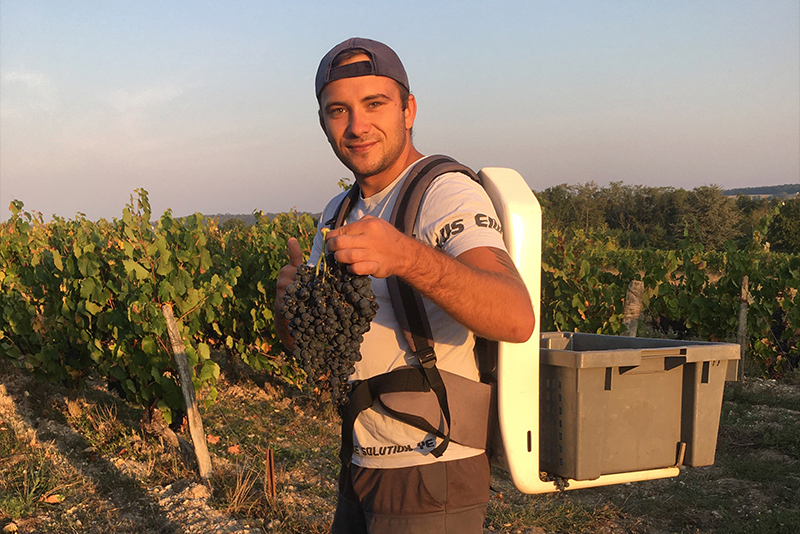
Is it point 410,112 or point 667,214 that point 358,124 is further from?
point 667,214

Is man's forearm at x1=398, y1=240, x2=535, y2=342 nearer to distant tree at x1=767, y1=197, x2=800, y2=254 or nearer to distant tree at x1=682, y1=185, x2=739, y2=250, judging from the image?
distant tree at x1=767, y1=197, x2=800, y2=254

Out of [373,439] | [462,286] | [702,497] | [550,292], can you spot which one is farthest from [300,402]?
[462,286]

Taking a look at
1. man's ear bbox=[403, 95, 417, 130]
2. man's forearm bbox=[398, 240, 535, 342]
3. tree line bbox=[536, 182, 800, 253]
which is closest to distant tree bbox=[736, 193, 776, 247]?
tree line bbox=[536, 182, 800, 253]

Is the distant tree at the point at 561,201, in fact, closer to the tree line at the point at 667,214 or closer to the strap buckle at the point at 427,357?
the tree line at the point at 667,214

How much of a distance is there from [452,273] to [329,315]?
13.0 inches

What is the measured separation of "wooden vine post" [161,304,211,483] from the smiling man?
3.19 m

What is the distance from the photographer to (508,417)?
1.69 meters

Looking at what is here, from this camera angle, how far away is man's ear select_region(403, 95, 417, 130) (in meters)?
1.90

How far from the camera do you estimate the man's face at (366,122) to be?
1.77m

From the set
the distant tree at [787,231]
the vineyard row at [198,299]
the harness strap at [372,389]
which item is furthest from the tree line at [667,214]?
the harness strap at [372,389]

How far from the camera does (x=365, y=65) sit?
5.74 feet

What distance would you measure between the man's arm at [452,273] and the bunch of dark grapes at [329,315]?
150 millimetres

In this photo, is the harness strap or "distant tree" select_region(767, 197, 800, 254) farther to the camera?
"distant tree" select_region(767, 197, 800, 254)

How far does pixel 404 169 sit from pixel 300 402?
6.07 metres
